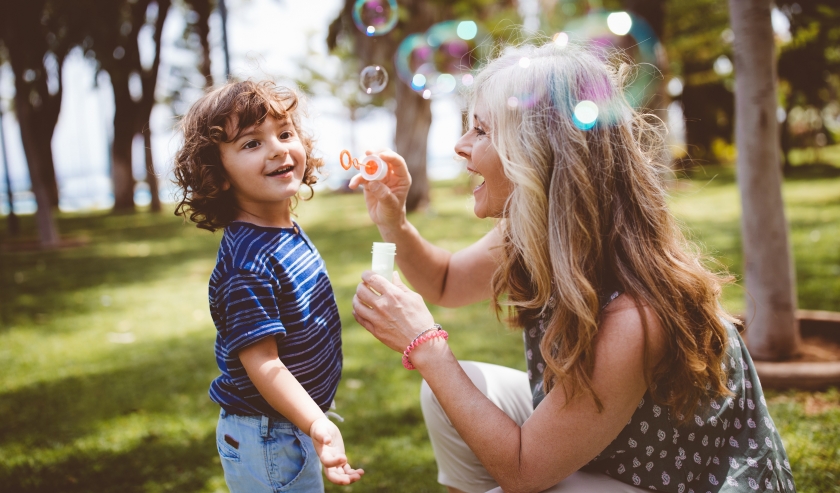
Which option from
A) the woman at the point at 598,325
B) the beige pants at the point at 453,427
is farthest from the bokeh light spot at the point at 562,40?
the beige pants at the point at 453,427

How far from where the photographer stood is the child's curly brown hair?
5.15 ft

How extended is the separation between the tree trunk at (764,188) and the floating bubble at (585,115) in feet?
6.32

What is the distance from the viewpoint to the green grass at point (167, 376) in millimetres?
2424

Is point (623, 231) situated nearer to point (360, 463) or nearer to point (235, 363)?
point (235, 363)

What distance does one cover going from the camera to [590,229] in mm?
1344

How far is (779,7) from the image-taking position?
12.3 ft

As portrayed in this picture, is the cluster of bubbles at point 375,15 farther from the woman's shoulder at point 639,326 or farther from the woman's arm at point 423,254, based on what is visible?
the woman's shoulder at point 639,326

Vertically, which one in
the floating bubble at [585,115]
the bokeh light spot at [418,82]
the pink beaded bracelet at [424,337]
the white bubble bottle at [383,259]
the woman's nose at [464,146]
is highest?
the bokeh light spot at [418,82]

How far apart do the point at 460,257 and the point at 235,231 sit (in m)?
0.87

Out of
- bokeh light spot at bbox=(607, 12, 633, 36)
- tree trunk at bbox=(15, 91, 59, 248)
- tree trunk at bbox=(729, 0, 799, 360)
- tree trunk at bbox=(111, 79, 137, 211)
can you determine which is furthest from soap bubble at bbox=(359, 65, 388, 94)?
tree trunk at bbox=(111, 79, 137, 211)

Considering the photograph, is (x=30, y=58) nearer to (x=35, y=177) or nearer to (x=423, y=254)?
(x=35, y=177)

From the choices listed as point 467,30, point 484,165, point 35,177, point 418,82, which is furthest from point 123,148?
point 484,165

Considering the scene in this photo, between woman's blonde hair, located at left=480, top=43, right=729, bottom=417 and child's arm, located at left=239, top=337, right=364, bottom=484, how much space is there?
518mm

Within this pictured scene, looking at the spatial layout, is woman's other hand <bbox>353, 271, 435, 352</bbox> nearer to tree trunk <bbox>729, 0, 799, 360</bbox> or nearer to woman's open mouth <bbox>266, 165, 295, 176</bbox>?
woman's open mouth <bbox>266, 165, 295, 176</bbox>
